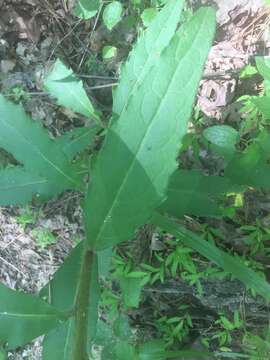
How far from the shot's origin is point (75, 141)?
170cm

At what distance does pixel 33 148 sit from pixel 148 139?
57 cm

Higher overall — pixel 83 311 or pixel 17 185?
pixel 83 311

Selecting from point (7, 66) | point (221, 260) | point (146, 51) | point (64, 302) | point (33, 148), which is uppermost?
point (146, 51)

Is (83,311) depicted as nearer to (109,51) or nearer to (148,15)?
(148,15)

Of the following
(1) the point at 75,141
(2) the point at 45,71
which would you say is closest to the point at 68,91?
(1) the point at 75,141

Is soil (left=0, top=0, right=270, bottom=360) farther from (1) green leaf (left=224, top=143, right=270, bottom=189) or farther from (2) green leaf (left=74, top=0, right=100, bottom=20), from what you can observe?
(1) green leaf (left=224, top=143, right=270, bottom=189)

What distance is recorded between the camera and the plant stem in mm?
787

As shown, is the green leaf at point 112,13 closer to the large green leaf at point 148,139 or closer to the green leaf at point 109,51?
the green leaf at point 109,51

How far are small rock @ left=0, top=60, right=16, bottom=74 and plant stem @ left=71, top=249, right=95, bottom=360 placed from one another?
222 centimetres

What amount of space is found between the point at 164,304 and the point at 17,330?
157 centimetres

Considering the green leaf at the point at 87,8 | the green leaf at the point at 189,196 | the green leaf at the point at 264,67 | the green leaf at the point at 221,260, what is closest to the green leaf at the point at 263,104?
the green leaf at the point at 264,67

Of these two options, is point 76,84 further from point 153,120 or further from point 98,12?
point 98,12

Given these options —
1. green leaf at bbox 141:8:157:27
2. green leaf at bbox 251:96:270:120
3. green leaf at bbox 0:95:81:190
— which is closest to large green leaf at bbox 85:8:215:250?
green leaf at bbox 0:95:81:190

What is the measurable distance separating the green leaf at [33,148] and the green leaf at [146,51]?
29 cm
